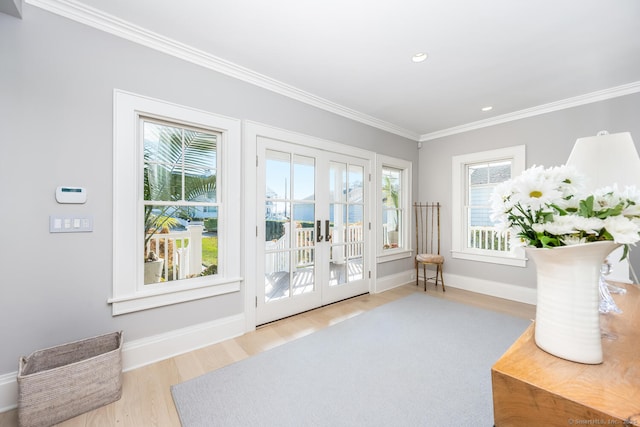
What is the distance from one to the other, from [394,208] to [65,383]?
4.14 meters

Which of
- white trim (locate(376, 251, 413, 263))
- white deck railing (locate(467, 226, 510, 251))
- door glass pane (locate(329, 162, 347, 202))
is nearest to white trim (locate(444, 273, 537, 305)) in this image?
white deck railing (locate(467, 226, 510, 251))

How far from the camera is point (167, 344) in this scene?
2209 millimetres

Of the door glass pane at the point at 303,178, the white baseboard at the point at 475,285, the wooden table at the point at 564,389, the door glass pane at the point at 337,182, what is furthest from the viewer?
the white baseboard at the point at 475,285

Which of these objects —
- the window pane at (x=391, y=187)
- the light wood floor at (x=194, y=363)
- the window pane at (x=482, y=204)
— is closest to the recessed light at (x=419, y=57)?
the window pane at (x=391, y=187)

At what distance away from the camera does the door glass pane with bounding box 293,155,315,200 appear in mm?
3142

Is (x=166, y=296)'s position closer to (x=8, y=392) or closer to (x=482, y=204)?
(x=8, y=392)

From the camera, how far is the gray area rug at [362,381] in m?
1.58

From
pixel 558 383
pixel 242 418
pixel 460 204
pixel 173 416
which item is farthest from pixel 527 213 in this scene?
pixel 460 204

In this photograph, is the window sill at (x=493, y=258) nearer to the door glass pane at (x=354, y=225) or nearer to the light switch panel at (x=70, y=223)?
the door glass pane at (x=354, y=225)

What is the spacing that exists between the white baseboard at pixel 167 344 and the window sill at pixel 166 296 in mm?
253

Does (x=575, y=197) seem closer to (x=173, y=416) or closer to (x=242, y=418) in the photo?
(x=242, y=418)

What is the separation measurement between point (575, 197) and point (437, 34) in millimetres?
1934

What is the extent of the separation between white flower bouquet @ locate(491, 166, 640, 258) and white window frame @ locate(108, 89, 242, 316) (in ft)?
7.55

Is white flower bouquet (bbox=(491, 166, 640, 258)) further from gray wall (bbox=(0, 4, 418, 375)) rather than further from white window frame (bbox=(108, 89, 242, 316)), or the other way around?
gray wall (bbox=(0, 4, 418, 375))
